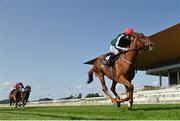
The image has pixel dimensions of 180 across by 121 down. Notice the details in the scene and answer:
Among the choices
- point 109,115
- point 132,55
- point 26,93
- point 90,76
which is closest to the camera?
point 109,115

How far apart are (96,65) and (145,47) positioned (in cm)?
338

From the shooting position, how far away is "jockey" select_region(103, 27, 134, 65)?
554 inches

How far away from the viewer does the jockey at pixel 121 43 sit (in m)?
14.1

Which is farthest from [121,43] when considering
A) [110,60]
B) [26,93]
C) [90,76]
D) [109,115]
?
[26,93]

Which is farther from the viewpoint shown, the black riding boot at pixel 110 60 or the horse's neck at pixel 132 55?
the black riding boot at pixel 110 60

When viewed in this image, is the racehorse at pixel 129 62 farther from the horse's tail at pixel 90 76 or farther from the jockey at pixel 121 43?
the horse's tail at pixel 90 76

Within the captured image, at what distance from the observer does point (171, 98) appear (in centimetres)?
3052

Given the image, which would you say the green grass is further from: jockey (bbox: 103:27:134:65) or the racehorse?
jockey (bbox: 103:27:134:65)

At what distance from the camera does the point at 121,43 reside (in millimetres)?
14664

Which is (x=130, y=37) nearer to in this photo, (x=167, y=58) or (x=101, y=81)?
(x=101, y=81)

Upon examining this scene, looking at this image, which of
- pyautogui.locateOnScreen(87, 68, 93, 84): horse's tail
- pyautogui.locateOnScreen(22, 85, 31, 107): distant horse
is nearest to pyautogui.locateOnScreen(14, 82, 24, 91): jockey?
pyautogui.locateOnScreen(22, 85, 31, 107): distant horse

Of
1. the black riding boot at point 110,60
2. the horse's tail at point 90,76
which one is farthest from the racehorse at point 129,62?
the horse's tail at point 90,76

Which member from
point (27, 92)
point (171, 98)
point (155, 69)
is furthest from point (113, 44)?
point (155, 69)

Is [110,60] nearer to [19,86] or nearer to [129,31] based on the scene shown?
[129,31]
